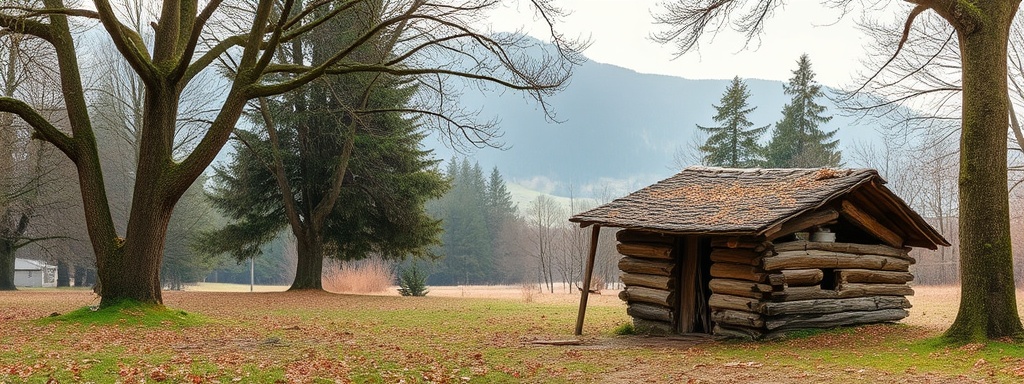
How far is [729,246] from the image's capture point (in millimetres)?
13102

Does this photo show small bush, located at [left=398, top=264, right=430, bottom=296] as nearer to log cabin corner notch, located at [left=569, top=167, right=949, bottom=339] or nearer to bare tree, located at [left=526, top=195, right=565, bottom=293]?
bare tree, located at [left=526, top=195, right=565, bottom=293]

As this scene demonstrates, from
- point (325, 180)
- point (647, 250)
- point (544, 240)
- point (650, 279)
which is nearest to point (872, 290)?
point (650, 279)

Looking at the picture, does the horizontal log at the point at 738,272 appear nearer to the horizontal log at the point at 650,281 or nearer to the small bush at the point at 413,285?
the horizontal log at the point at 650,281

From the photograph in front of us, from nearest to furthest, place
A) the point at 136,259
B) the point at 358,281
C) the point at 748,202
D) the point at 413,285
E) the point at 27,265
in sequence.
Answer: the point at 748,202 → the point at 136,259 → the point at 413,285 → the point at 358,281 → the point at 27,265

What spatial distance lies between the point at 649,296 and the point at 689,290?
2.40 ft

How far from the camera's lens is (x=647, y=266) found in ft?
49.6

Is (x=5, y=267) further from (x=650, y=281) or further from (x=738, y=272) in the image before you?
(x=738, y=272)

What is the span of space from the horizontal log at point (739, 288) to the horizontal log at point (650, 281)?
773mm

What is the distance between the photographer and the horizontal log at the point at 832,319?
13328 millimetres

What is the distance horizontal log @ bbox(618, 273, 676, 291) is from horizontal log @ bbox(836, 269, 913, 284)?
288 cm

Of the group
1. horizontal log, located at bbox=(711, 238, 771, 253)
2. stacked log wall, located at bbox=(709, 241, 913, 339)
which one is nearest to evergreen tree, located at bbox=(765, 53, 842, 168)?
stacked log wall, located at bbox=(709, 241, 913, 339)

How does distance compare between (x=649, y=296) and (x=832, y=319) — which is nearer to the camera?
(x=832, y=319)

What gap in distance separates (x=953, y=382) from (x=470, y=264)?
6602 centimetres

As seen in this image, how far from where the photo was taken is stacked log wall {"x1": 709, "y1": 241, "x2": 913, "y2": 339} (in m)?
13.1
